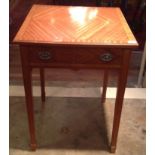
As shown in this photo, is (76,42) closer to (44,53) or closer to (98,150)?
(44,53)

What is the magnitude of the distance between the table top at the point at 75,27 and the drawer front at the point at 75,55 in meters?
0.04

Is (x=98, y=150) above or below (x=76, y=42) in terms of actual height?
below

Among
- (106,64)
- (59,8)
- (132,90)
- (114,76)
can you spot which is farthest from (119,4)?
(106,64)

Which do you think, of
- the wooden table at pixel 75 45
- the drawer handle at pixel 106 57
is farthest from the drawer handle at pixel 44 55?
the drawer handle at pixel 106 57

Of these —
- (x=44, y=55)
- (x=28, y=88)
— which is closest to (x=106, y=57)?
(x=44, y=55)

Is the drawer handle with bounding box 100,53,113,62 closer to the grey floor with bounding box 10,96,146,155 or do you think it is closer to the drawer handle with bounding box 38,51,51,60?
the drawer handle with bounding box 38,51,51,60

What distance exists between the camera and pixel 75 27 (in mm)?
1126

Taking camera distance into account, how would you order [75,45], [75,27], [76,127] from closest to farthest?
[75,45]
[75,27]
[76,127]

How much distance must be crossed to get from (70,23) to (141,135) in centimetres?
78

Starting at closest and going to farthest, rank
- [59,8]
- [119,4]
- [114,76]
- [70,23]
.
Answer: [70,23]
[59,8]
[114,76]
[119,4]

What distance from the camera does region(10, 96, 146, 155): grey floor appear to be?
1.35m

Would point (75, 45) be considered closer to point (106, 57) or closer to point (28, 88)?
point (106, 57)

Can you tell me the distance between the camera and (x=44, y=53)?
41.3 inches

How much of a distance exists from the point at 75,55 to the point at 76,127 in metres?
0.59
